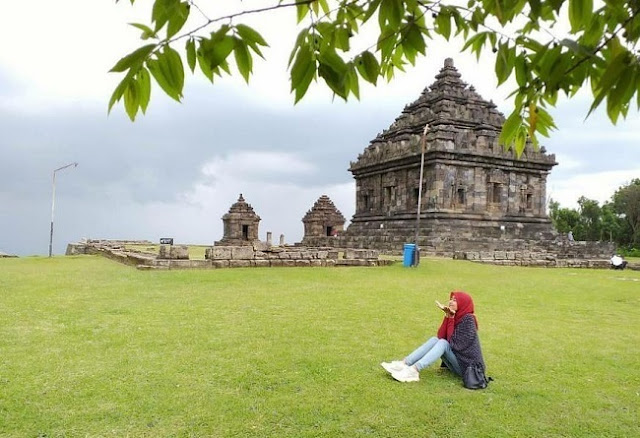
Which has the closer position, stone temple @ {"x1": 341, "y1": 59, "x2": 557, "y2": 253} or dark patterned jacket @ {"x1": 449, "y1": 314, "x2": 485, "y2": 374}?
dark patterned jacket @ {"x1": 449, "y1": 314, "x2": 485, "y2": 374}

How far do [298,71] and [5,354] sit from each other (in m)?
5.53

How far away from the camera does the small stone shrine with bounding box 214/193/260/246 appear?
39281 millimetres

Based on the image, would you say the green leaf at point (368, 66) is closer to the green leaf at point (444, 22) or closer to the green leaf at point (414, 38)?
the green leaf at point (414, 38)

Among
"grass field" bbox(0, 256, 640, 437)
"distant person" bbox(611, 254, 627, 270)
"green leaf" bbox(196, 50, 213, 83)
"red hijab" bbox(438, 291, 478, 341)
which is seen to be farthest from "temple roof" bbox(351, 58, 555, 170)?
"green leaf" bbox(196, 50, 213, 83)

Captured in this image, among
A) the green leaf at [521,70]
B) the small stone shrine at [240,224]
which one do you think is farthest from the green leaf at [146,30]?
the small stone shrine at [240,224]

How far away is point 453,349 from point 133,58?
4463 millimetres

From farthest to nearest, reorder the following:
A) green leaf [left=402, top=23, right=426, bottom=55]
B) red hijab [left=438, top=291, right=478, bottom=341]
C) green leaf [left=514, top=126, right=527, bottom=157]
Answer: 1. red hijab [left=438, top=291, right=478, bottom=341]
2. green leaf [left=514, top=126, right=527, bottom=157]
3. green leaf [left=402, top=23, right=426, bottom=55]


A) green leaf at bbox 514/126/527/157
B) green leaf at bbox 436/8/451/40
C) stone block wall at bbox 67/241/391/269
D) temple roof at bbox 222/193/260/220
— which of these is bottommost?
stone block wall at bbox 67/241/391/269

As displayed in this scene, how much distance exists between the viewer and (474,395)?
4.74 m

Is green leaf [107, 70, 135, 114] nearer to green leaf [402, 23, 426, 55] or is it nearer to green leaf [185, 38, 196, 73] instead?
green leaf [185, 38, 196, 73]

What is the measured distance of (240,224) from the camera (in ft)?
129

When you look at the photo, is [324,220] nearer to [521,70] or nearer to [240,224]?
[240,224]

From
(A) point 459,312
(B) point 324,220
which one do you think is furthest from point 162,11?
(B) point 324,220

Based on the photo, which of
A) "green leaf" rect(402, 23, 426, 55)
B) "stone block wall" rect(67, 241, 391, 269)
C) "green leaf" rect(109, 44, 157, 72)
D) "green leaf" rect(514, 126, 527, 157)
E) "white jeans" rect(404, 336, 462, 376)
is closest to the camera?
"green leaf" rect(109, 44, 157, 72)
